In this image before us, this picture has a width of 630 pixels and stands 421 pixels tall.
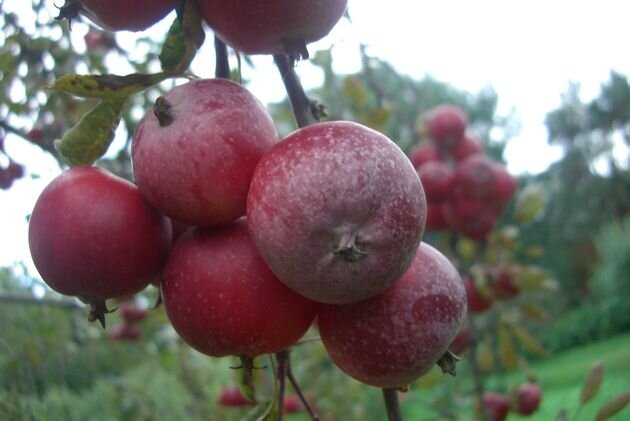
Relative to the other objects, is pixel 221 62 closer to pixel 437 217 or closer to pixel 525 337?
pixel 437 217

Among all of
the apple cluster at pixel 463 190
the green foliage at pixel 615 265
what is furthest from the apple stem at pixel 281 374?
the green foliage at pixel 615 265

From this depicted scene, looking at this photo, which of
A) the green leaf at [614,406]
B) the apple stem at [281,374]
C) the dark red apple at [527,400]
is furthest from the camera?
the dark red apple at [527,400]

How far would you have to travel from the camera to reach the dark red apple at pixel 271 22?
566 mm

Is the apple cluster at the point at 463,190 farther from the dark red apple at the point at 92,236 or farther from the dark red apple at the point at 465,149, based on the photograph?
the dark red apple at the point at 92,236

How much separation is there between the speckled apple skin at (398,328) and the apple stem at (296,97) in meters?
0.19

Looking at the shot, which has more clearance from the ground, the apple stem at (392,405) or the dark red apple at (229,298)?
the dark red apple at (229,298)

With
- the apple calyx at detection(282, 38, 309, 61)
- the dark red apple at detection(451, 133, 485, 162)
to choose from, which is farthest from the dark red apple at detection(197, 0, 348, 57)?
the dark red apple at detection(451, 133, 485, 162)

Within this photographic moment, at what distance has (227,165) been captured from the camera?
1.85ft

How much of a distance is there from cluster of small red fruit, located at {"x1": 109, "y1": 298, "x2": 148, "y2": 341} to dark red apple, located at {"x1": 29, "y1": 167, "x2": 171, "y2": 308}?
1.89m

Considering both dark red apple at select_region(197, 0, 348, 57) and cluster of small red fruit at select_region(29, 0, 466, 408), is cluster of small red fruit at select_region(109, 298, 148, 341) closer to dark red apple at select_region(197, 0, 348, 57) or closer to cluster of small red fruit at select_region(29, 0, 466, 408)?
cluster of small red fruit at select_region(29, 0, 466, 408)

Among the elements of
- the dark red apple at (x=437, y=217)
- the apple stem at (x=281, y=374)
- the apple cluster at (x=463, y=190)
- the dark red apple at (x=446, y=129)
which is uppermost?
the apple stem at (x=281, y=374)

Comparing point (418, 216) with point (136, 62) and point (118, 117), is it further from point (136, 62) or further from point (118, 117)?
point (136, 62)

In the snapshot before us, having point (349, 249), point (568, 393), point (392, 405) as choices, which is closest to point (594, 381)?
point (392, 405)

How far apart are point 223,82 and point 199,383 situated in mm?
2080
